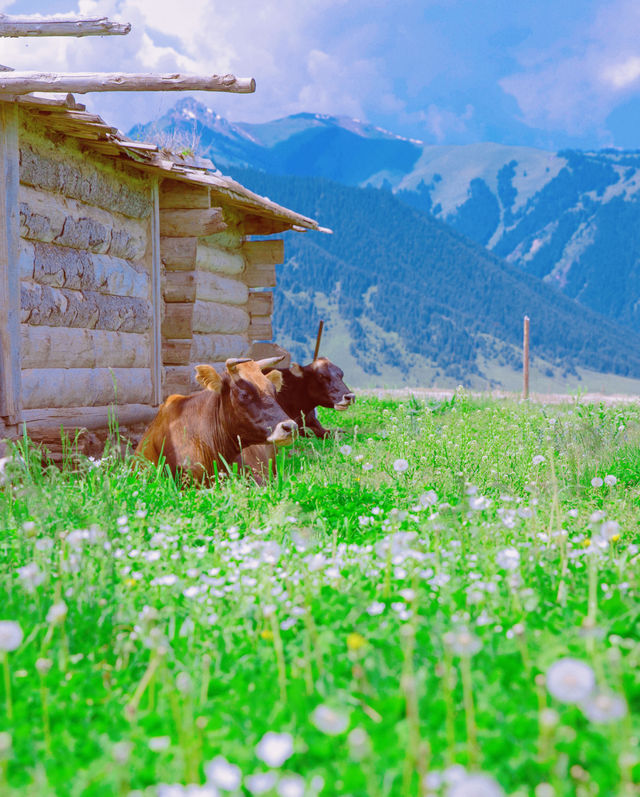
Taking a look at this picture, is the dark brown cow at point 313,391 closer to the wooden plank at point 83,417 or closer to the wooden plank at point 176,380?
the wooden plank at point 176,380

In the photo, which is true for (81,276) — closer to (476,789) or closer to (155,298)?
(155,298)

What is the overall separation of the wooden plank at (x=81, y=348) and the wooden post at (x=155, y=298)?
108 millimetres

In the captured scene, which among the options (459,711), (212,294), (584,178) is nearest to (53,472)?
(459,711)

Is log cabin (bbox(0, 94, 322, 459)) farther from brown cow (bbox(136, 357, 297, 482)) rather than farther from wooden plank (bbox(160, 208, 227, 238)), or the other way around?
brown cow (bbox(136, 357, 297, 482))

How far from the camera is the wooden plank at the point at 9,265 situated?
7.48 metres

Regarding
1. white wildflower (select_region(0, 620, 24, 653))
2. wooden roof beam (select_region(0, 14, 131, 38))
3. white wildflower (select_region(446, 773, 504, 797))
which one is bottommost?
white wildflower (select_region(0, 620, 24, 653))

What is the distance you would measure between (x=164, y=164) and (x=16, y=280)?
2589 millimetres

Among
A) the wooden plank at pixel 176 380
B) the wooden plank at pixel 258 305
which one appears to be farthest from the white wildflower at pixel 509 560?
the wooden plank at pixel 258 305

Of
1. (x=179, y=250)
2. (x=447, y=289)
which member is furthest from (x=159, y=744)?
(x=447, y=289)

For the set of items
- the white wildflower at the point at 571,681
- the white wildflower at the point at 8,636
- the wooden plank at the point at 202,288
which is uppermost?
the wooden plank at the point at 202,288

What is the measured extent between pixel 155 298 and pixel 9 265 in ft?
9.60

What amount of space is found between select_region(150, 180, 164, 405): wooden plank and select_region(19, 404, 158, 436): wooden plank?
1.19 ft

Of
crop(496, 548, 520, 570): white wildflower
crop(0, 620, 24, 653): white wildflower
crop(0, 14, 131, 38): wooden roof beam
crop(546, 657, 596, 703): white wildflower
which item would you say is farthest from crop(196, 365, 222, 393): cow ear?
crop(546, 657, 596, 703): white wildflower

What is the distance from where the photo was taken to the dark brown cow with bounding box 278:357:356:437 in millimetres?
11055
